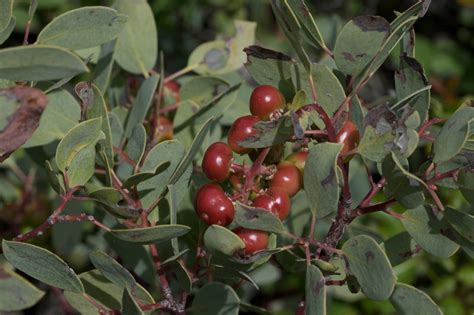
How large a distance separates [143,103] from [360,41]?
15.4 inches

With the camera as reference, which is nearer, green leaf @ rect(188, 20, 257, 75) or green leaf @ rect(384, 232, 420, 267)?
green leaf @ rect(384, 232, 420, 267)

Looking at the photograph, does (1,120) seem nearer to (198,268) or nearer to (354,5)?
(198,268)

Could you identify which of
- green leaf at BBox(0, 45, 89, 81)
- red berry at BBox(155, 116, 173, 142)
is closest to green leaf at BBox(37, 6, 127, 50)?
green leaf at BBox(0, 45, 89, 81)

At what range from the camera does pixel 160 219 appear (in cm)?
118

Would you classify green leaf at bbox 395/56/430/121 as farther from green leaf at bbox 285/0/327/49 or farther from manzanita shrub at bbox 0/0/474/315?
green leaf at bbox 285/0/327/49

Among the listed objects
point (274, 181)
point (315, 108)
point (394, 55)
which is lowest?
point (394, 55)

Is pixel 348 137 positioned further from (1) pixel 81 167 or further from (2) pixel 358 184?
(2) pixel 358 184

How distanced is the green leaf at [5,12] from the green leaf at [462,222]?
57 cm

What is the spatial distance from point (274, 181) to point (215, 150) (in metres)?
0.09

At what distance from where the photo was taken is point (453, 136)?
3.05 feet

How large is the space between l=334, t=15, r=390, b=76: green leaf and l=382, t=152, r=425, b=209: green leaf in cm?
14

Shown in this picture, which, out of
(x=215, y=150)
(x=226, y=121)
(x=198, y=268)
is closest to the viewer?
(x=215, y=150)

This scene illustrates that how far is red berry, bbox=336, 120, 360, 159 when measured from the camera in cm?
99

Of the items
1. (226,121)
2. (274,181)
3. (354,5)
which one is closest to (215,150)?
(274,181)
